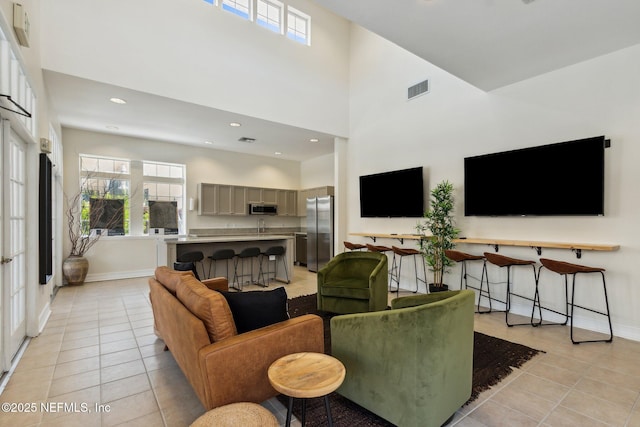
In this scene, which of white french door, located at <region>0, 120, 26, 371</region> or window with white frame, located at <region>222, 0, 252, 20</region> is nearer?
white french door, located at <region>0, 120, 26, 371</region>

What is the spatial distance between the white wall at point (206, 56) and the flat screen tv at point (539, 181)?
10.1 ft

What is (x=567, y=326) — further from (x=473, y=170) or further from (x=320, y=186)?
(x=320, y=186)

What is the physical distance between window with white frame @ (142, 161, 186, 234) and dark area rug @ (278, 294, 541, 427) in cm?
501

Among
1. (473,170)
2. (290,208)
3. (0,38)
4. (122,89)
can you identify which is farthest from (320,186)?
(0,38)

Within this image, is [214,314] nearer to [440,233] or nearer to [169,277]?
[169,277]

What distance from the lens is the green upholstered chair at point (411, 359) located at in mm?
1648

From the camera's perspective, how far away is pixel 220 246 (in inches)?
220

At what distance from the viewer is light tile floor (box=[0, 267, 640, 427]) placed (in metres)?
1.97

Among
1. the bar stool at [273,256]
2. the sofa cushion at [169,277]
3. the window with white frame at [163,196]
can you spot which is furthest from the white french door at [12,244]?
the window with white frame at [163,196]

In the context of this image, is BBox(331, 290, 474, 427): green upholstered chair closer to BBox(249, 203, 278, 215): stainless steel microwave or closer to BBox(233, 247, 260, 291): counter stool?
BBox(233, 247, 260, 291): counter stool

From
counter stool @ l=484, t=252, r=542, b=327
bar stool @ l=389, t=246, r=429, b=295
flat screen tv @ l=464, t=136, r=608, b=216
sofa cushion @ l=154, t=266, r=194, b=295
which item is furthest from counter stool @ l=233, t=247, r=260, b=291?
counter stool @ l=484, t=252, r=542, b=327

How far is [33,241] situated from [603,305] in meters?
6.23

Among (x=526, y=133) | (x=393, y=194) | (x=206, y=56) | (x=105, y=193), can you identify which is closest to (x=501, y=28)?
(x=526, y=133)

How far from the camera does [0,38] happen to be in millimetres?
2268
